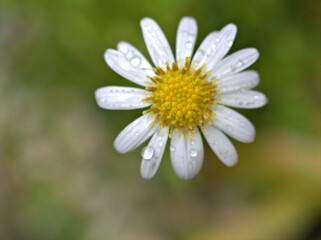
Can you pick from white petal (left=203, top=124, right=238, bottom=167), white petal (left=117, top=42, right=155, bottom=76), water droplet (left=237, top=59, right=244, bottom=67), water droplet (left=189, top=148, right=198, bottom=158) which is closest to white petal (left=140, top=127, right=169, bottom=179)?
water droplet (left=189, top=148, right=198, bottom=158)

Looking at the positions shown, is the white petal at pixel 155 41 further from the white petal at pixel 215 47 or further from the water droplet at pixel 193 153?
the water droplet at pixel 193 153

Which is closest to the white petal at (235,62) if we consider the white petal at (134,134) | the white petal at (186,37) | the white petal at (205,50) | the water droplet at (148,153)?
the white petal at (205,50)

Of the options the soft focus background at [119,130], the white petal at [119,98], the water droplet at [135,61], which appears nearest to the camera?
the white petal at [119,98]

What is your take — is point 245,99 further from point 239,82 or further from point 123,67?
point 123,67

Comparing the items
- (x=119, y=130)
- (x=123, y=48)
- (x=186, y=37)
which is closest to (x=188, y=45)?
(x=186, y=37)

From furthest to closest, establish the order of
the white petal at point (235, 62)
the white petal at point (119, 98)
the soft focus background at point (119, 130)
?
the soft focus background at point (119, 130) → the white petal at point (119, 98) → the white petal at point (235, 62)

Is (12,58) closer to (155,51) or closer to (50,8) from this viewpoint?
(50,8)

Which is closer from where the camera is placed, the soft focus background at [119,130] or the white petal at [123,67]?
the white petal at [123,67]

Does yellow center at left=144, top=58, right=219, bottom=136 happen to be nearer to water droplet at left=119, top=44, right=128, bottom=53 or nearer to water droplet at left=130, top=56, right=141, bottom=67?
water droplet at left=130, top=56, right=141, bottom=67
